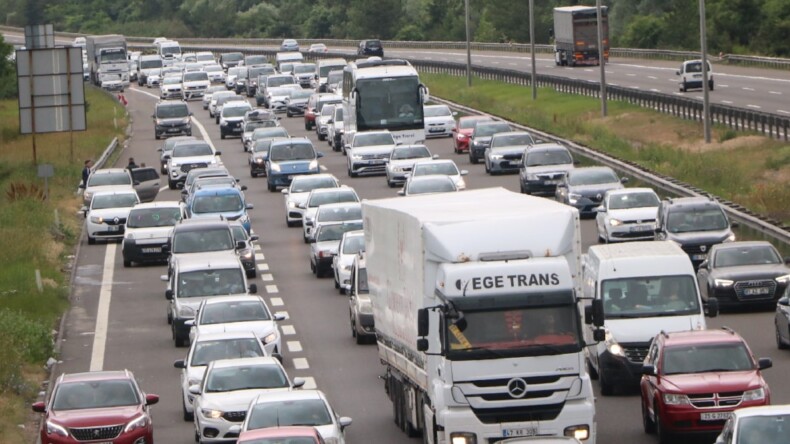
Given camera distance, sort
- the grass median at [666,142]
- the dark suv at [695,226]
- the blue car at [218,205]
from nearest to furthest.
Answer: the dark suv at [695,226] → the blue car at [218,205] → the grass median at [666,142]

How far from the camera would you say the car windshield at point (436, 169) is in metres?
51.5

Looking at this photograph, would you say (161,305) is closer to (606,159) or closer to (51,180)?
(606,159)

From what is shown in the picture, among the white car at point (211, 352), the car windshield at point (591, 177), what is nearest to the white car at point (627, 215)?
the car windshield at point (591, 177)

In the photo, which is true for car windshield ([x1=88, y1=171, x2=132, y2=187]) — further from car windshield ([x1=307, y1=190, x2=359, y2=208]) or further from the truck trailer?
the truck trailer

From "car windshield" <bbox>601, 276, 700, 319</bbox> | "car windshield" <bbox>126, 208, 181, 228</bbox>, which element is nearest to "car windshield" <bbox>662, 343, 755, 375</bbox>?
"car windshield" <bbox>601, 276, 700, 319</bbox>

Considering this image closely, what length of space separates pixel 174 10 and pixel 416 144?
137 metres

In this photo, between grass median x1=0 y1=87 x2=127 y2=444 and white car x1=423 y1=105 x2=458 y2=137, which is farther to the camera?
white car x1=423 y1=105 x2=458 y2=137

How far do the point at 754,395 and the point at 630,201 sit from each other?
70.1 ft

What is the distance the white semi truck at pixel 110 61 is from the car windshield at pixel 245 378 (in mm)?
93895

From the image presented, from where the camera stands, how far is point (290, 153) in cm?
5856

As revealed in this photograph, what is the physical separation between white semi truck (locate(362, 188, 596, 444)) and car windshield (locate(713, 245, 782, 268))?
45.3 ft

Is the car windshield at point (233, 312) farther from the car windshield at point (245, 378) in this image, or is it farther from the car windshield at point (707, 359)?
the car windshield at point (707, 359)

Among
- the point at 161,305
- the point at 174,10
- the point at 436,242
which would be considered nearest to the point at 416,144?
the point at 161,305

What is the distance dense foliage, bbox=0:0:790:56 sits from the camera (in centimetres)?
11425
